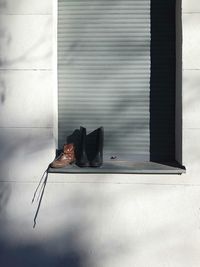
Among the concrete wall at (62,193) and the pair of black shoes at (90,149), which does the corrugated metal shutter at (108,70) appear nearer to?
the pair of black shoes at (90,149)

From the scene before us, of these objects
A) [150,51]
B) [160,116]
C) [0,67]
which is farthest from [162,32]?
[0,67]

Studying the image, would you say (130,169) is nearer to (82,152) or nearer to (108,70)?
(82,152)

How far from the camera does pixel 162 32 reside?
5.29 meters

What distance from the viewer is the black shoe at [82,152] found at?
5.08 metres

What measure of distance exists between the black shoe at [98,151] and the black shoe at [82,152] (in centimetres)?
7

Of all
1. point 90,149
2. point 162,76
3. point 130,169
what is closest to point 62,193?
point 90,149

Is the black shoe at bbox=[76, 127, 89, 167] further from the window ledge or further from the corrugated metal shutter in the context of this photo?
the corrugated metal shutter

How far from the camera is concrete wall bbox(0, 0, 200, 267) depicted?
4961mm

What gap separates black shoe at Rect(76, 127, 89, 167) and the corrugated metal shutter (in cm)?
19

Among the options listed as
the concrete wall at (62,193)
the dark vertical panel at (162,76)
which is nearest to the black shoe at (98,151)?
the concrete wall at (62,193)

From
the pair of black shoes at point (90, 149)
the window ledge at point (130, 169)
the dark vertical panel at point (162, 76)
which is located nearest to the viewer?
the window ledge at point (130, 169)

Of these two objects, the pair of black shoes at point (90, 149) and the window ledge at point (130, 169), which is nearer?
the window ledge at point (130, 169)

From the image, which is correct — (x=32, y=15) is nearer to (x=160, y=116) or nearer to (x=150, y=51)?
(x=150, y=51)

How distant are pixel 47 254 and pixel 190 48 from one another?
2.50m
